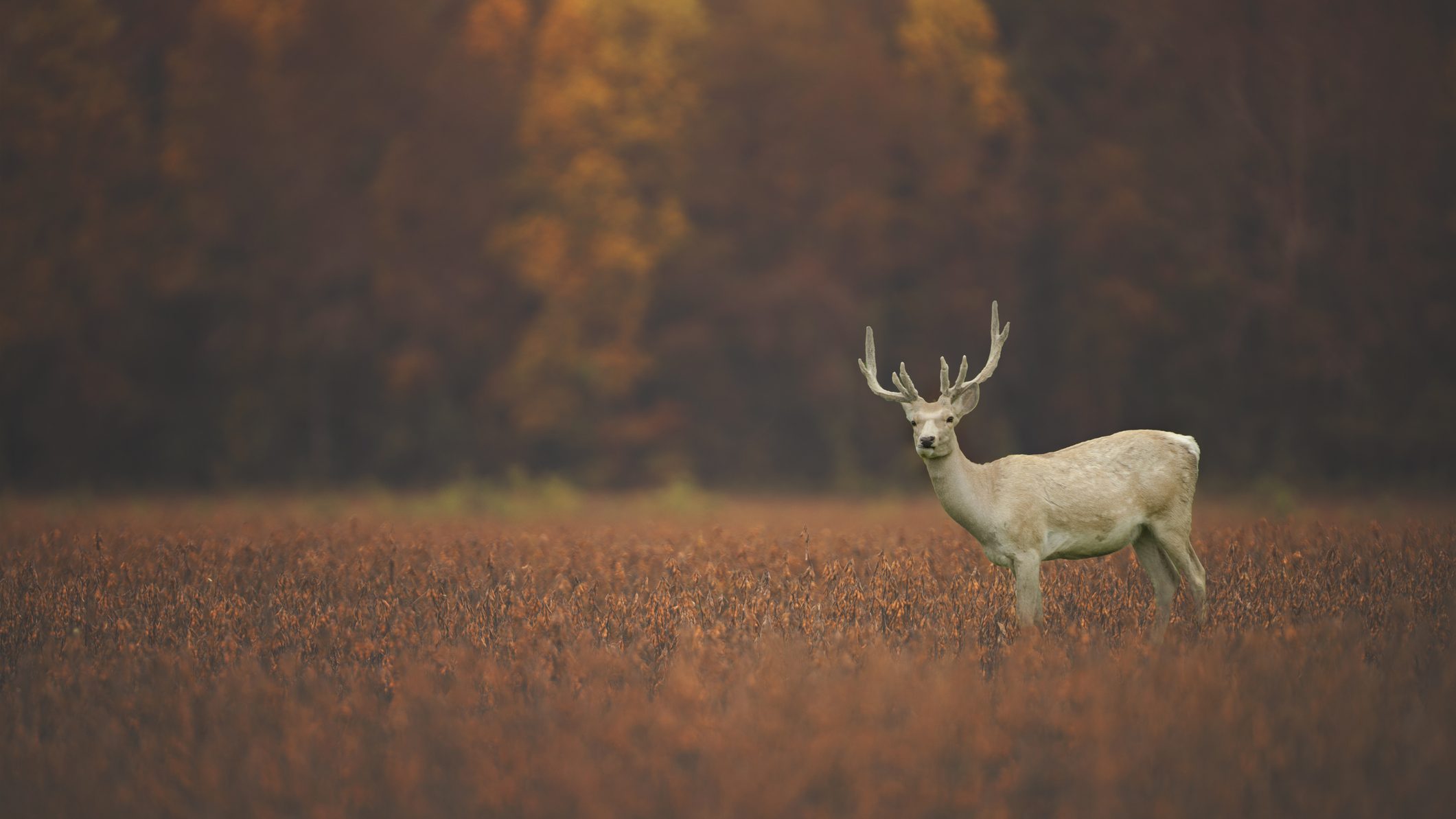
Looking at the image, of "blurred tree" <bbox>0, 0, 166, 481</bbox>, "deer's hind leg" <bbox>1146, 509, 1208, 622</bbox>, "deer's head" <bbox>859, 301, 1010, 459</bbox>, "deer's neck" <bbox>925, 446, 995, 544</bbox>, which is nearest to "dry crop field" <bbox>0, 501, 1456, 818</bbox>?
"deer's hind leg" <bbox>1146, 509, 1208, 622</bbox>

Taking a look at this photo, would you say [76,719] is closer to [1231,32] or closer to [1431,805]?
[1431,805]

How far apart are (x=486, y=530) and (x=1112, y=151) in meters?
14.1

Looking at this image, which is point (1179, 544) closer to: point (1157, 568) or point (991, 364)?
point (1157, 568)

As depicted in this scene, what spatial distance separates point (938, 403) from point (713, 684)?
2.35 m

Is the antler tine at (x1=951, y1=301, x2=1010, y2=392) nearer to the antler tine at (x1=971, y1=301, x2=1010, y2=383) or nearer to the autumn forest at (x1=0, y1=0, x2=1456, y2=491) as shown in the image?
the antler tine at (x1=971, y1=301, x2=1010, y2=383)

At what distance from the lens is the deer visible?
25.2 feet

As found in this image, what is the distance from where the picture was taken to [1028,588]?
25.0 feet

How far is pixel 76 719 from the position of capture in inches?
230

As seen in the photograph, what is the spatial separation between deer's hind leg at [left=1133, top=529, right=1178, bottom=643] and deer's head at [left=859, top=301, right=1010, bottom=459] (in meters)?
1.42

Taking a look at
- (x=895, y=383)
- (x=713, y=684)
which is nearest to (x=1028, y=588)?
(x=895, y=383)

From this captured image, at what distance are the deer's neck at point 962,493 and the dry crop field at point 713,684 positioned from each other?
538 millimetres

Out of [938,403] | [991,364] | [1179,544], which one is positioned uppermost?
[991,364]

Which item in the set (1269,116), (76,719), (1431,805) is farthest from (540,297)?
(1431,805)

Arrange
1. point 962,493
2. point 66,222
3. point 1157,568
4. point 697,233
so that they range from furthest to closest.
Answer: point 697,233, point 66,222, point 1157,568, point 962,493
